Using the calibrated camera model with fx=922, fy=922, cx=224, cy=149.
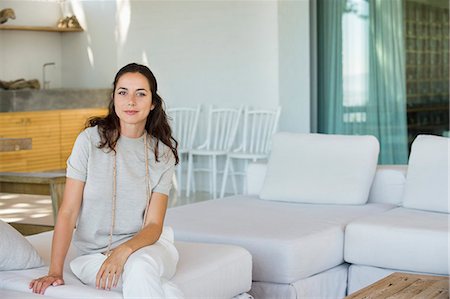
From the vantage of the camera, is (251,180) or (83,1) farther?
(83,1)

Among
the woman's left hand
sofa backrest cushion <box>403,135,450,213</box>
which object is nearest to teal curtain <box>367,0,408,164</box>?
sofa backrest cushion <box>403,135,450,213</box>

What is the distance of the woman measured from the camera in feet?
9.55

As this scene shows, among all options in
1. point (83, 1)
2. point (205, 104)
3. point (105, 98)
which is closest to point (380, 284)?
point (205, 104)

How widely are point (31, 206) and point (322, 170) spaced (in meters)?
3.66

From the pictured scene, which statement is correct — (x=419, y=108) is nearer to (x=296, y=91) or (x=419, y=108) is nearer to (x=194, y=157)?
(x=296, y=91)

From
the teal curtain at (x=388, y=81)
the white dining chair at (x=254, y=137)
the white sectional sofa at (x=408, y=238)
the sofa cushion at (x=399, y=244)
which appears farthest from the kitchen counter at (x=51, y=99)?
the sofa cushion at (x=399, y=244)

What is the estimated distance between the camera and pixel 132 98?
2.99 metres

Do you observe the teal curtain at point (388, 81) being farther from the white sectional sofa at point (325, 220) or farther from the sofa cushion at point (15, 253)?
the sofa cushion at point (15, 253)

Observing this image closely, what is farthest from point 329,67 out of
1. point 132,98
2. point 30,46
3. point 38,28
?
point 132,98

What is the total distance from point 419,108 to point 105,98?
3164 millimetres

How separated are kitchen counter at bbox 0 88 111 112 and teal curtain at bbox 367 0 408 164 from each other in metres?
2.24

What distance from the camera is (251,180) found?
5129 millimetres

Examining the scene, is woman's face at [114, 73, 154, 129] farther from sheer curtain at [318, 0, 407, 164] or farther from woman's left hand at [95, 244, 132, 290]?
sheer curtain at [318, 0, 407, 164]

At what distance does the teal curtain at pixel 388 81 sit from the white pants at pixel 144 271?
479 centimetres
